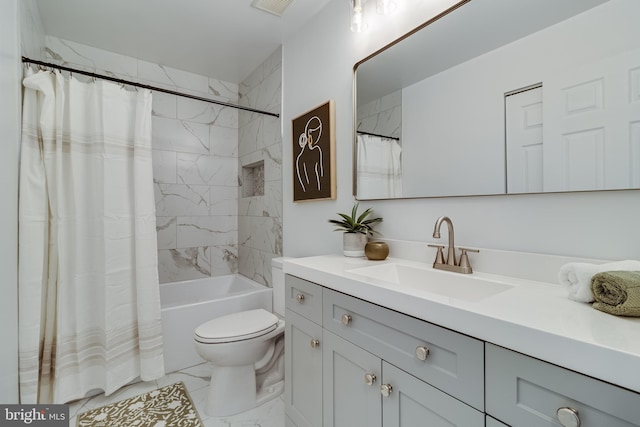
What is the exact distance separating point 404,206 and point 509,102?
58cm

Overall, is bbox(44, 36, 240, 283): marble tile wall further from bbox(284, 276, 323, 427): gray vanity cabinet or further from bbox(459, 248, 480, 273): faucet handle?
bbox(459, 248, 480, 273): faucet handle

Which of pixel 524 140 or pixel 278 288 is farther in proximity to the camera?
pixel 278 288

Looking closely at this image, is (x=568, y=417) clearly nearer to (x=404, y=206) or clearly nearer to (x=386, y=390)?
(x=386, y=390)

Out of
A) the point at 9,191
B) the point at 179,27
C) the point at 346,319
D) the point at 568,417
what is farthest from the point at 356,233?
the point at 179,27

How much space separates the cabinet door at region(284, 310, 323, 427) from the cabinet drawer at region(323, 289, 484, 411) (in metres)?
0.18

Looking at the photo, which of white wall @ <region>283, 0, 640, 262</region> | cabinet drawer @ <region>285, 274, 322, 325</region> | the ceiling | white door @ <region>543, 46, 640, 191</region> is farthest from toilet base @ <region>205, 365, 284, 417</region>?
the ceiling

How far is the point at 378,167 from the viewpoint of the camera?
4.93 ft

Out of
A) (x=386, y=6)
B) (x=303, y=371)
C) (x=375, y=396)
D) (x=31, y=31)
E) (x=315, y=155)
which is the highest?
(x=31, y=31)

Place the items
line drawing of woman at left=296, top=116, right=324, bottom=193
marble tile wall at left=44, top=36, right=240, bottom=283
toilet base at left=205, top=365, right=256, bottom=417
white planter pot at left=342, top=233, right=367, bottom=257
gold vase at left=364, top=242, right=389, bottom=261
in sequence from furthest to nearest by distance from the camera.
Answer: marble tile wall at left=44, top=36, right=240, bottom=283 < line drawing of woman at left=296, top=116, right=324, bottom=193 < toilet base at left=205, top=365, right=256, bottom=417 < white planter pot at left=342, top=233, right=367, bottom=257 < gold vase at left=364, top=242, right=389, bottom=261

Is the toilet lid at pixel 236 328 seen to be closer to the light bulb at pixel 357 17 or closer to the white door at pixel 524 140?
the white door at pixel 524 140

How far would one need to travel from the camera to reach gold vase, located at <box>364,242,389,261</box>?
136cm

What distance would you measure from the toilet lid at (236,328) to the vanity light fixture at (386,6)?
177 cm

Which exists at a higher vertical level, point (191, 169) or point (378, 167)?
point (191, 169)

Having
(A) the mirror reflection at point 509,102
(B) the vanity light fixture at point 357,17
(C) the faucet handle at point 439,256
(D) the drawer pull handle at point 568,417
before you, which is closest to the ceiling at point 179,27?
(B) the vanity light fixture at point 357,17
